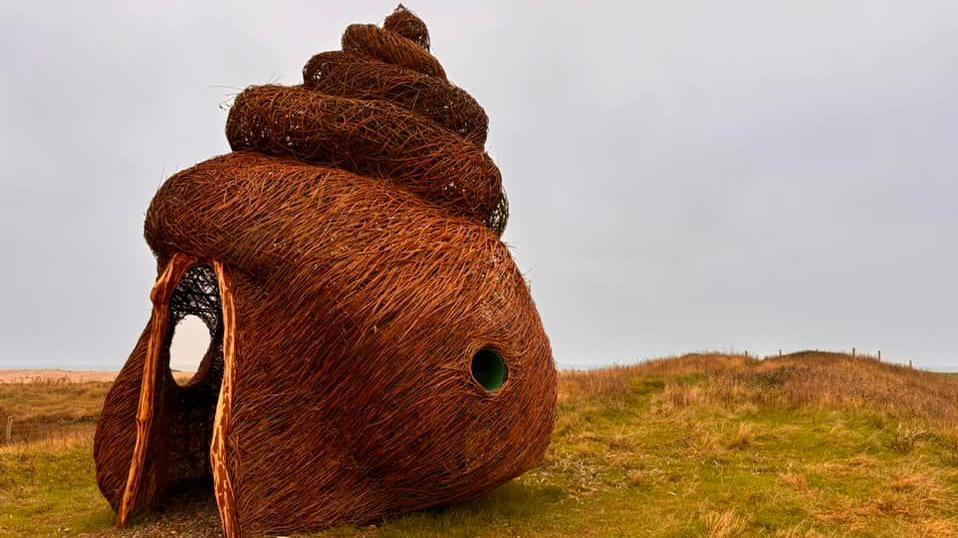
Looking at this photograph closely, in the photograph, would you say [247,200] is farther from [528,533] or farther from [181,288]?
[528,533]

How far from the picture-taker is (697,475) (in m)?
9.91

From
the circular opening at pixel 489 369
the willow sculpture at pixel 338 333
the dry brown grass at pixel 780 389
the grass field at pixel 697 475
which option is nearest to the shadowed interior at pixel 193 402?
the willow sculpture at pixel 338 333

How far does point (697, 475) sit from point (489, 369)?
4.89 meters

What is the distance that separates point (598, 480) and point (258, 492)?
541 cm

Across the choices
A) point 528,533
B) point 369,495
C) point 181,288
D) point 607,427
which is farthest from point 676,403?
point 181,288

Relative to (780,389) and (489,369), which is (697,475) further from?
(780,389)

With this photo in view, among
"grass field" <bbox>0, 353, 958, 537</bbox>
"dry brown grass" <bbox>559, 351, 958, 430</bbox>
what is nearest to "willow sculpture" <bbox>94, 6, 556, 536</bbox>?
"grass field" <bbox>0, 353, 958, 537</bbox>

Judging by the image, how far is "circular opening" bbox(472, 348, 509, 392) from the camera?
271 inches

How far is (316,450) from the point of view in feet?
21.8

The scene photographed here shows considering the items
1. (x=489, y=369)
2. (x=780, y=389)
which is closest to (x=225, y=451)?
(x=489, y=369)

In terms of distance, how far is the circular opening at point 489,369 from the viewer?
688 cm

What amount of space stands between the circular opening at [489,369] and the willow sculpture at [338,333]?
24mm

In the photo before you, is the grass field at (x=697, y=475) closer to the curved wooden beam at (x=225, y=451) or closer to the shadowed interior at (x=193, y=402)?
the shadowed interior at (x=193, y=402)

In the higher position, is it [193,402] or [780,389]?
[193,402]
